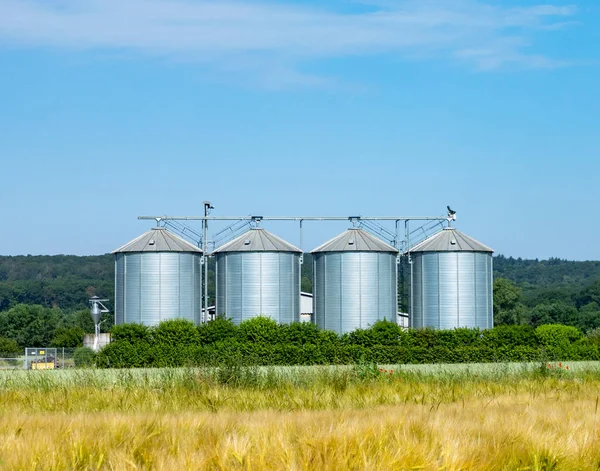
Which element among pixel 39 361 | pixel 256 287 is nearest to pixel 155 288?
pixel 256 287

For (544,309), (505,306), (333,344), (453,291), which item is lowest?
(544,309)

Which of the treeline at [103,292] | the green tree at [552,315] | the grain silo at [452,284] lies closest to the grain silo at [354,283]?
the grain silo at [452,284]

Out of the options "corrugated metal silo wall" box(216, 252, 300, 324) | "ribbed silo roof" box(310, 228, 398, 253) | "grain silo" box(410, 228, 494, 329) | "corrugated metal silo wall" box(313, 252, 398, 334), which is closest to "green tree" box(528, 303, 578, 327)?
"grain silo" box(410, 228, 494, 329)

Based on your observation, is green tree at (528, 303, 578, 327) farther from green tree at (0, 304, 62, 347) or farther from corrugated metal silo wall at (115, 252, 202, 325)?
corrugated metal silo wall at (115, 252, 202, 325)

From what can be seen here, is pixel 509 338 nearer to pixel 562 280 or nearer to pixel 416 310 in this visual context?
pixel 416 310

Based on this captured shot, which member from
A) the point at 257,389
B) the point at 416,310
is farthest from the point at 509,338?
the point at 257,389

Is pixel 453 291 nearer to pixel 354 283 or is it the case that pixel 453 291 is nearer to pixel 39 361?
pixel 354 283

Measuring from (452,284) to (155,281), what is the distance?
57.7 ft

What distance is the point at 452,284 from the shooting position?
54.8 m

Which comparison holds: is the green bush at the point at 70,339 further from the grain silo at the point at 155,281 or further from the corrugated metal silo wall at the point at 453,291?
the corrugated metal silo wall at the point at 453,291

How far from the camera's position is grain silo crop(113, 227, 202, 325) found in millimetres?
53344

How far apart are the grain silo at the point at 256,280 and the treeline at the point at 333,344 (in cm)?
241

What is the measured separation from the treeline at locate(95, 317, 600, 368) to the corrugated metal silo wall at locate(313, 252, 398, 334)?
217cm

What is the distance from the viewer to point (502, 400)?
16.7 meters
